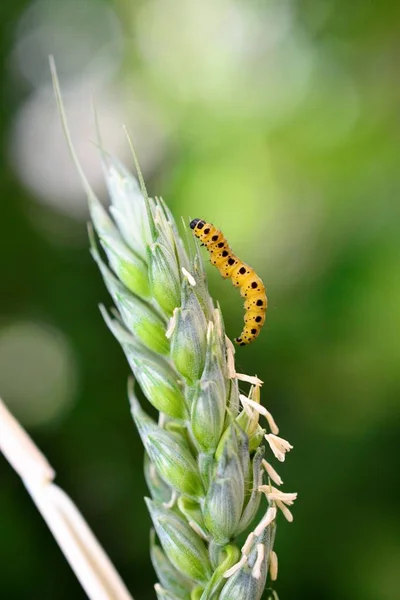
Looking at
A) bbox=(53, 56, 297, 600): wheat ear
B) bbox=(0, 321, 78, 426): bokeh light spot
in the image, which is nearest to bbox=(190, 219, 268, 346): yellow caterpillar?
bbox=(53, 56, 297, 600): wheat ear

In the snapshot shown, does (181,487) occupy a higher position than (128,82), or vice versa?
(128,82)

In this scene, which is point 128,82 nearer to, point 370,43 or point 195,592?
point 370,43

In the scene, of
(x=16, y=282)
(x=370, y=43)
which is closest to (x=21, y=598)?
(x=16, y=282)

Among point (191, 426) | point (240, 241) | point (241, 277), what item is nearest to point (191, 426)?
point (191, 426)

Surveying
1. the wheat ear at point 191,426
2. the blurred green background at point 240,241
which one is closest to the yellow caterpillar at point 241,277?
the wheat ear at point 191,426

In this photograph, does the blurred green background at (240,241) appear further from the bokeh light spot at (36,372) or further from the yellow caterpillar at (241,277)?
the yellow caterpillar at (241,277)

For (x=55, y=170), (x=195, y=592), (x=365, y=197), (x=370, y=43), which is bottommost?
(x=195, y=592)

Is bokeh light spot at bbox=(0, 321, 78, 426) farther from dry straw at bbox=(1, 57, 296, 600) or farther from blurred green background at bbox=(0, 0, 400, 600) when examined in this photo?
dry straw at bbox=(1, 57, 296, 600)
